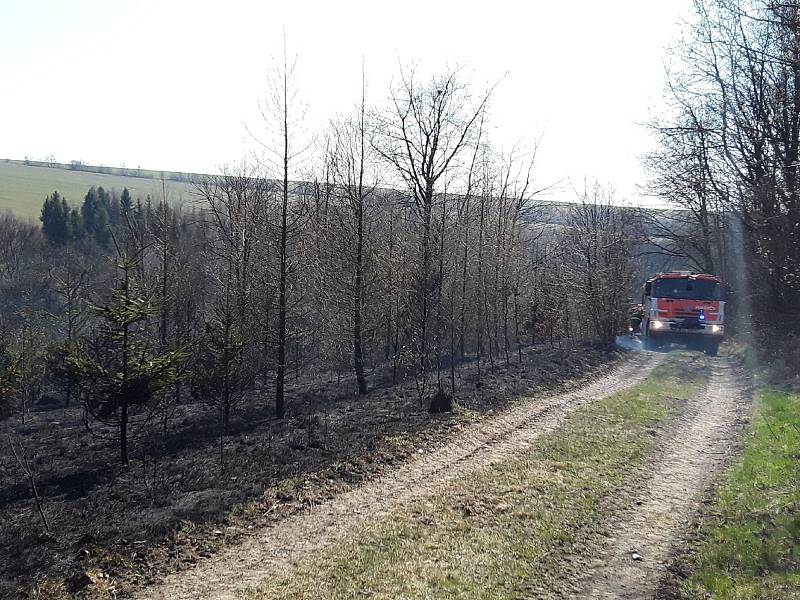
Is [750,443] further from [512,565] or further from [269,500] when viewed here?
[269,500]

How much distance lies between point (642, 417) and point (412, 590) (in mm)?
9004

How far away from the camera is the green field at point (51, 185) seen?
76.0m

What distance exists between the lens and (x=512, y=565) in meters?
6.77

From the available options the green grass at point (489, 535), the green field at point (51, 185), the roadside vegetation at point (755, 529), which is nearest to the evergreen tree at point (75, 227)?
the green field at point (51, 185)

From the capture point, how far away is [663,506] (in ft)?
28.2

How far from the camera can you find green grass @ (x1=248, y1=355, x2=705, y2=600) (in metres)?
6.34

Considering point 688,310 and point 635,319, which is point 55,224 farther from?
point 688,310

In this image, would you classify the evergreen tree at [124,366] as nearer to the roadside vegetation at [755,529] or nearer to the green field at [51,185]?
the roadside vegetation at [755,529]

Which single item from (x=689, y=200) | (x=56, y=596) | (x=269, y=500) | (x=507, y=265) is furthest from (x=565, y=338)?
(x=56, y=596)

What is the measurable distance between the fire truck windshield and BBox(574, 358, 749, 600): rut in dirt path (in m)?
10.7

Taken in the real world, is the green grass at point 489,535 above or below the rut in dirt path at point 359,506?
above

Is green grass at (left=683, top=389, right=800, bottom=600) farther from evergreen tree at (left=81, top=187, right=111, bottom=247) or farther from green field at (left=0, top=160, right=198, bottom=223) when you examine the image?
green field at (left=0, top=160, right=198, bottom=223)

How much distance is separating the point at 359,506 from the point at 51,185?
9920cm

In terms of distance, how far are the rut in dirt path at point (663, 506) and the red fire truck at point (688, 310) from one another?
35.1 feet
